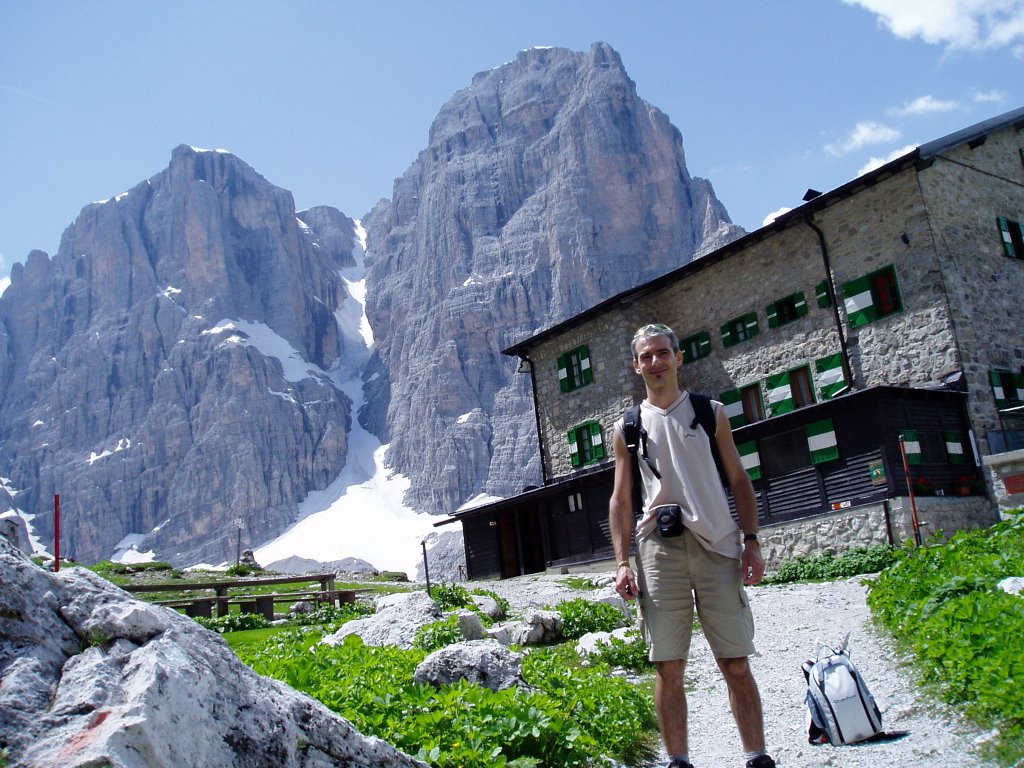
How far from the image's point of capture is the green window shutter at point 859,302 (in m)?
24.5

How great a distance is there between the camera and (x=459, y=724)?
5.13 metres

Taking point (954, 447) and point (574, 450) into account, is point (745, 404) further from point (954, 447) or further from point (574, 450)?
point (574, 450)

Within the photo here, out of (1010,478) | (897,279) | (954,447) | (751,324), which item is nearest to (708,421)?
(1010,478)

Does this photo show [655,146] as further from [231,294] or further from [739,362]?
[739,362]

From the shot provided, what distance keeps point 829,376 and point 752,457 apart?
3494 millimetres

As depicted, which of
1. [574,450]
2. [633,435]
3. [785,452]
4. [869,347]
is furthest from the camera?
[574,450]

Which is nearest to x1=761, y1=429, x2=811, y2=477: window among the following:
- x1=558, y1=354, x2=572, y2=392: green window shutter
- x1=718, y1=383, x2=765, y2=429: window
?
x1=718, y1=383, x2=765, y2=429: window

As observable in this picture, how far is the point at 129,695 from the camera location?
2814 millimetres

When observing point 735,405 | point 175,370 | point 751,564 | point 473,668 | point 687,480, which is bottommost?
point 473,668

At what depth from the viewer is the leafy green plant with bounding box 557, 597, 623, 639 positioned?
11875mm

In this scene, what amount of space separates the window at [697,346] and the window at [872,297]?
5.37 metres

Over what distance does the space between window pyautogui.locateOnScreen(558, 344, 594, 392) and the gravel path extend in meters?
19.8

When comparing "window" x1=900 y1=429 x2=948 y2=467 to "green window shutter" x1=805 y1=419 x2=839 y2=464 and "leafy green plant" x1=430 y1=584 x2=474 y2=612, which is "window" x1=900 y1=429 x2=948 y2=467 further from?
"leafy green plant" x1=430 y1=584 x2=474 y2=612

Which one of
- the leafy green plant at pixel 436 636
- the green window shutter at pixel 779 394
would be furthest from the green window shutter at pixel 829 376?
the leafy green plant at pixel 436 636
